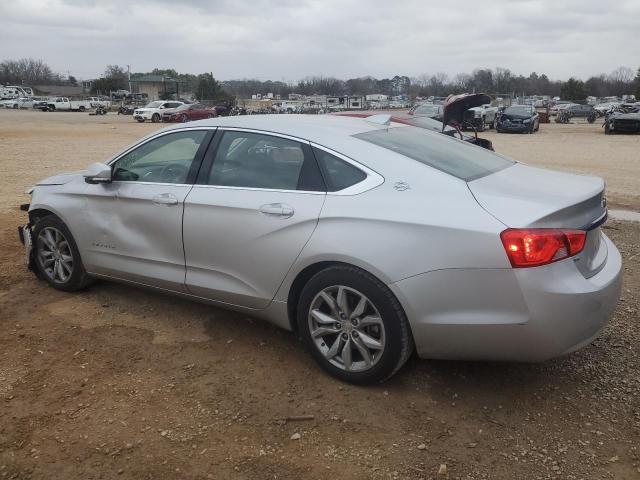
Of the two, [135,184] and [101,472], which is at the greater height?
[135,184]

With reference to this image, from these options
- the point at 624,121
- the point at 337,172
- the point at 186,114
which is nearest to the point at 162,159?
the point at 337,172

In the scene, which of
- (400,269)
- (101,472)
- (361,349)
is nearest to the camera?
(101,472)

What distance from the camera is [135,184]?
14.2 ft

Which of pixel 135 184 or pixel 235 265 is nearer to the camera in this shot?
pixel 235 265

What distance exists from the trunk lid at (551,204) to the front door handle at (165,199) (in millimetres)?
2041

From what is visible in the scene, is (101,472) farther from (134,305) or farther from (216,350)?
(134,305)

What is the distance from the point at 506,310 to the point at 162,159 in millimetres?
2793

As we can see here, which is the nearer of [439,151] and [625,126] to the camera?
[439,151]

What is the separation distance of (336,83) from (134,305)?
11963 cm

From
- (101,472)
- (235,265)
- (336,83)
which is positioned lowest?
(101,472)

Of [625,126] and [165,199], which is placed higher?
[625,126]

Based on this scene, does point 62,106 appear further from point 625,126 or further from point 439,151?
point 439,151

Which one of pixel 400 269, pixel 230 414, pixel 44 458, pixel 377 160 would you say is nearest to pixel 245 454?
pixel 230 414

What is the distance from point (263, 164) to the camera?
3.79 metres
